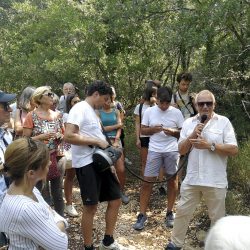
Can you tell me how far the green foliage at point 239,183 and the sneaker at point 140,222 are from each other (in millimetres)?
1042

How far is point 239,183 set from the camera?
546 cm

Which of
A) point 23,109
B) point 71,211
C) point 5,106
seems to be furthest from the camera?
point 71,211

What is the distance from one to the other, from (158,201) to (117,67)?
18.7ft

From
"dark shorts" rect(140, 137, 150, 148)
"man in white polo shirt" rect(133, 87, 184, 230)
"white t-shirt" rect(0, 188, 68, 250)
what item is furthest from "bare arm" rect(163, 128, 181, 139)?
"white t-shirt" rect(0, 188, 68, 250)

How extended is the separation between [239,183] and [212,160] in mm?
1734

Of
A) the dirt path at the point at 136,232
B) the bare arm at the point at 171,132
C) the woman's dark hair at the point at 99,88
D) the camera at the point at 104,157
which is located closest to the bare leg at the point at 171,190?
the dirt path at the point at 136,232

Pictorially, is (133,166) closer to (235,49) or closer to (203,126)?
(235,49)

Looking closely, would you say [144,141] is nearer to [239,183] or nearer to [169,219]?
[169,219]

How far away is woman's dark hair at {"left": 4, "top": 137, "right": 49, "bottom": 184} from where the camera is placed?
228cm

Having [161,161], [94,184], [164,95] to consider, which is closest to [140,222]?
[161,161]

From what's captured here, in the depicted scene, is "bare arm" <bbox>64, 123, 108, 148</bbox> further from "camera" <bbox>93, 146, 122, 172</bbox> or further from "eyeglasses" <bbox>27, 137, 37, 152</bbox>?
"eyeglasses" <bbox>27, 137, 37, 152</bbox>

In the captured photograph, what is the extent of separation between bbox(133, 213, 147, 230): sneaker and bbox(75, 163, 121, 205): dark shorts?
1.03m

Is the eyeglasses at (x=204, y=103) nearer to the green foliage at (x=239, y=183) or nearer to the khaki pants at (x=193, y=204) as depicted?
the khaki pants at (x=193, y=204)

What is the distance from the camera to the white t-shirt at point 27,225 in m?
2.16
